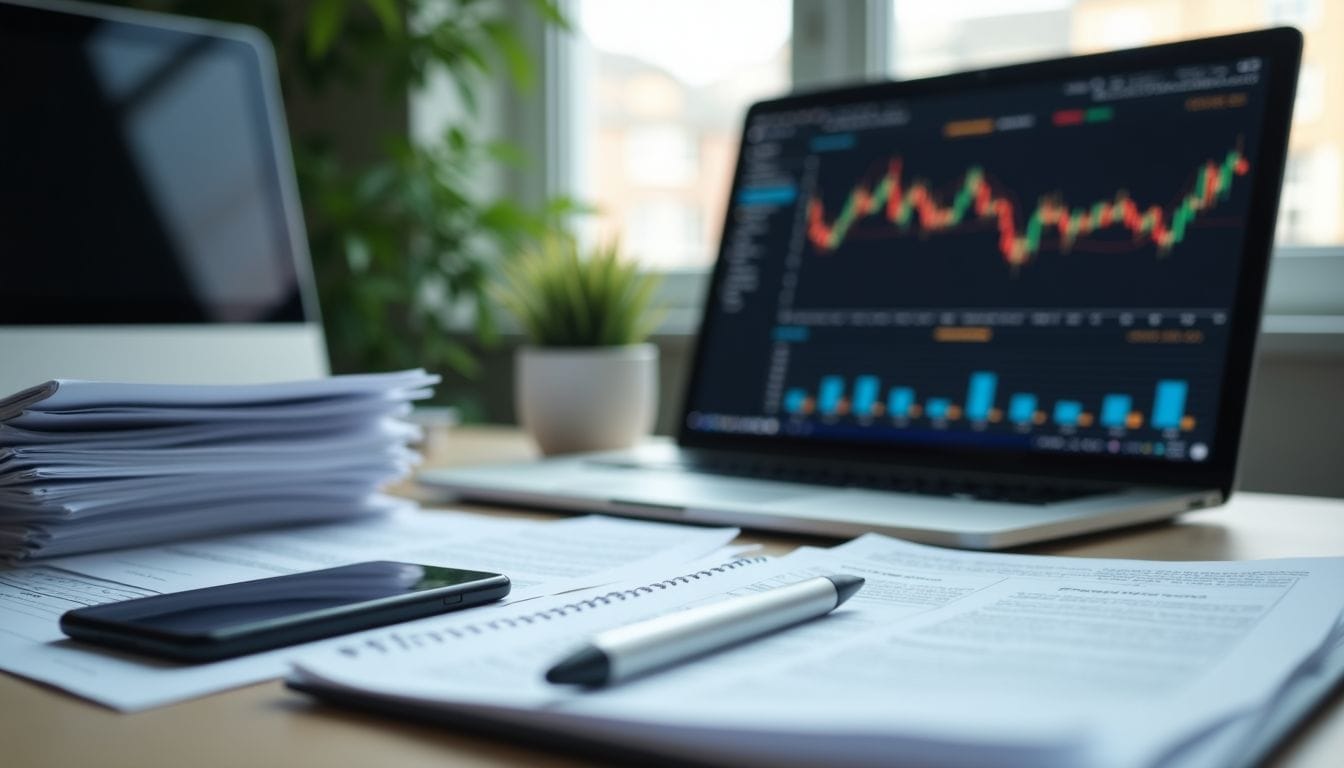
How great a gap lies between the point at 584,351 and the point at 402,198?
62 cm

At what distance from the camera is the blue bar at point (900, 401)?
38.2 inches

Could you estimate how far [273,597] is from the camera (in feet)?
1.75

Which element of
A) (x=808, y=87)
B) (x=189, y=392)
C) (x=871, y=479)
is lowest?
(x=871, y=479)

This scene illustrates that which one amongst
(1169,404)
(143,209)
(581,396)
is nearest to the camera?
(1169,404)

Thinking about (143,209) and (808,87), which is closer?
(143,209)

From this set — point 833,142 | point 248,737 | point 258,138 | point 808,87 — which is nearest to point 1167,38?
point 808,87

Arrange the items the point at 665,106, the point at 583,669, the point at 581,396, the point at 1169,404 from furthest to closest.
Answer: the point at 665,106, the point at 581,396, the point at 1169,404, the point at 583,669

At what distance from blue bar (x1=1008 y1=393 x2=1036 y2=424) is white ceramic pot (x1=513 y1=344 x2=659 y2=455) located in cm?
43

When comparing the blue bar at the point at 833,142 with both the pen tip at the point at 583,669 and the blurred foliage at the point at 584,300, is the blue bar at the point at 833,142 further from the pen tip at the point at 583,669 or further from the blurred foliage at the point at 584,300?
the pen tip at the point at 583,669

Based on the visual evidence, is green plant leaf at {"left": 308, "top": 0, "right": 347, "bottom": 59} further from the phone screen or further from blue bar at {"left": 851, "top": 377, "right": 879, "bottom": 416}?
the phone screen

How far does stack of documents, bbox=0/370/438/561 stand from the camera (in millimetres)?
686

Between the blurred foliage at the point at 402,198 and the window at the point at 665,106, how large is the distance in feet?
0.74

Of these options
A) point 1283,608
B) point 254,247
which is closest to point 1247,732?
point 1283,608

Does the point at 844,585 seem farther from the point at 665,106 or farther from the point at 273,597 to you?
the point at 665,106
